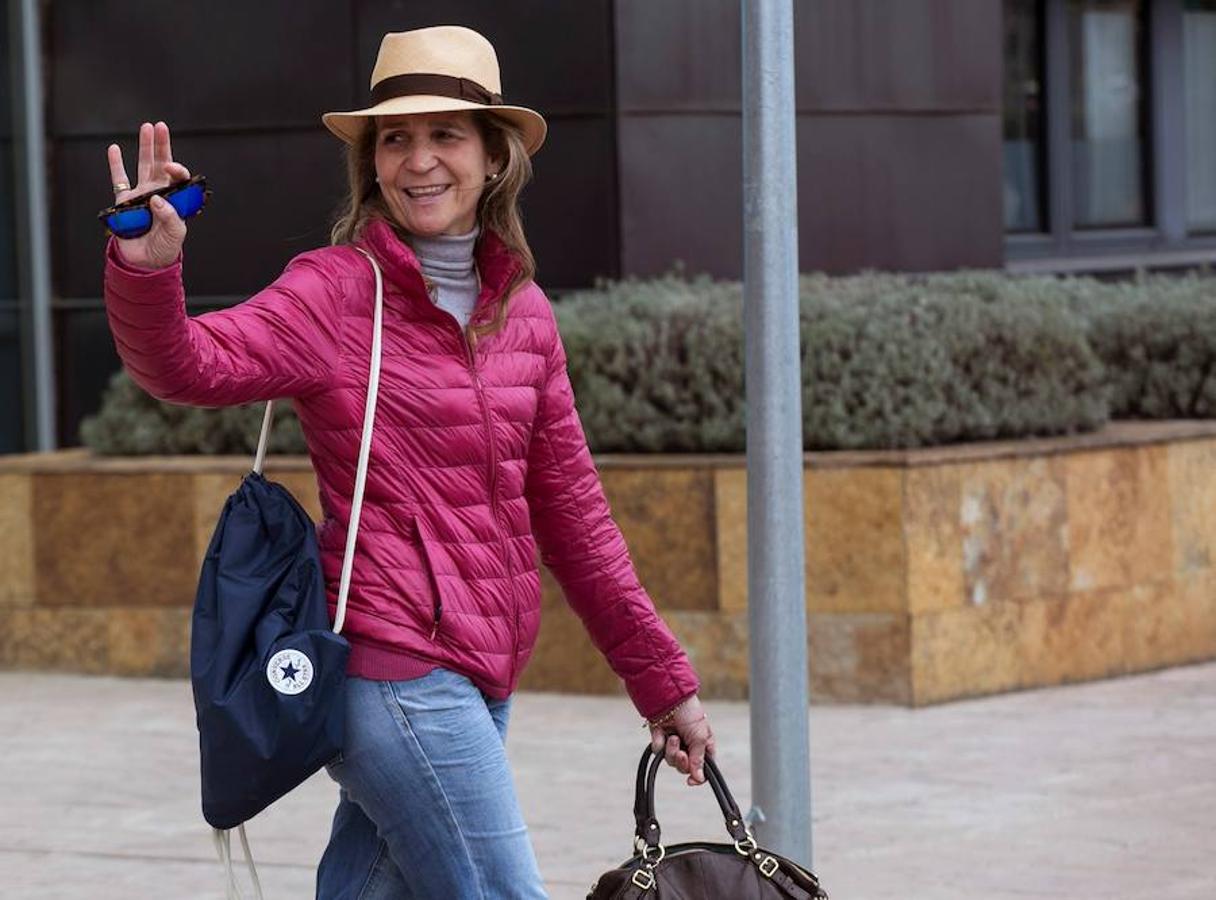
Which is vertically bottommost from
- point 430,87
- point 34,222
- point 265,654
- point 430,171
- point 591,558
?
point 265,654

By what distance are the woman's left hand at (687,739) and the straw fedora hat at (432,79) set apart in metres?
1.03

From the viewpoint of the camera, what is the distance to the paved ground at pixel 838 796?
6.14 metres

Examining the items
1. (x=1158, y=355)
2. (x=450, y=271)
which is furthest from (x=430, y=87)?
(x=1158, y=355)

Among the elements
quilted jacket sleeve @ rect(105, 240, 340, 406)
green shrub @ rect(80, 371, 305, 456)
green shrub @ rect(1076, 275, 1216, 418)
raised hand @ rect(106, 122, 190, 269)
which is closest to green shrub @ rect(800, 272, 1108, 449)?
green shrub @ rect(1076, 275, 1216, 418)

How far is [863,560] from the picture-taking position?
8.48 metres

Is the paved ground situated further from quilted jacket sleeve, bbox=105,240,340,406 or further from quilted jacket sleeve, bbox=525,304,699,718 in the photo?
quilted jacket sleeve, bbox=105,240,340,406

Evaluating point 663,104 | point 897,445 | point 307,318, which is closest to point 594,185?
point 663,104

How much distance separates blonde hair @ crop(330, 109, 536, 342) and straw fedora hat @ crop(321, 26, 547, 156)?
1.1 inches

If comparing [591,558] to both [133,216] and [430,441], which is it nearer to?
[430,441]

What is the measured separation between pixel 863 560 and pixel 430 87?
192 inches

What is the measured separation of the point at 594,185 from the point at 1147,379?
2.49 meters

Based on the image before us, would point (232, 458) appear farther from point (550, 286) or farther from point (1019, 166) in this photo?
point (1019, 166)

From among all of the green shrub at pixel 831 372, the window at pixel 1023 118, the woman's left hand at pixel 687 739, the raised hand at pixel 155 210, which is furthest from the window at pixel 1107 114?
the raised hand at pixel 155 210

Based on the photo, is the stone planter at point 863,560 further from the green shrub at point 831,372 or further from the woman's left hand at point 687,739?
the woman's left hand at point 687,739
